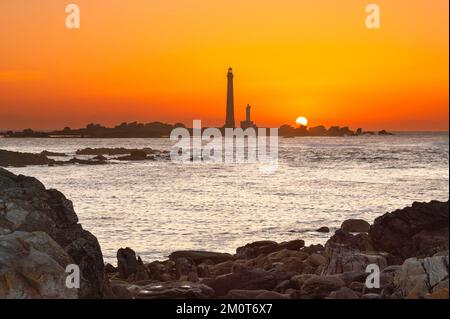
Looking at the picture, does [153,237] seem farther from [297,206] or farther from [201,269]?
[297,206]

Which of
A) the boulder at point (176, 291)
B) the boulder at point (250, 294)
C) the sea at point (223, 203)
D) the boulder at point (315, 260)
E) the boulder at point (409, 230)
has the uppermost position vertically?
the boulder at point (409, 230)

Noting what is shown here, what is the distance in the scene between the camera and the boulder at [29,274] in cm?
1038

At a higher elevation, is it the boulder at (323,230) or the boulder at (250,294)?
the boulder at (250,294)

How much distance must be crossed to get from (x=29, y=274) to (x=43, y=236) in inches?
49.3

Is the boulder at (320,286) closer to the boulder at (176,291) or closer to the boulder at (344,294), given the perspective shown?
the boulder at (344,294)

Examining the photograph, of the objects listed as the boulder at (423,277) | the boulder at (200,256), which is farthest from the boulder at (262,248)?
the boulder at (423,277)

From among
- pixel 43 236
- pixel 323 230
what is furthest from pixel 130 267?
pixel 323 230

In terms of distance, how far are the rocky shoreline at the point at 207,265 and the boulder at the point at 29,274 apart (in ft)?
0.05

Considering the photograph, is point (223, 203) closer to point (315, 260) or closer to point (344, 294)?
point (315, 260)

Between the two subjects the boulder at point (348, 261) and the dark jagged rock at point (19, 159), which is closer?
the boulder at point (348, 261)

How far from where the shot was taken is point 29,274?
1050 centimetres

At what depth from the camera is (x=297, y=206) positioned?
130 feet
